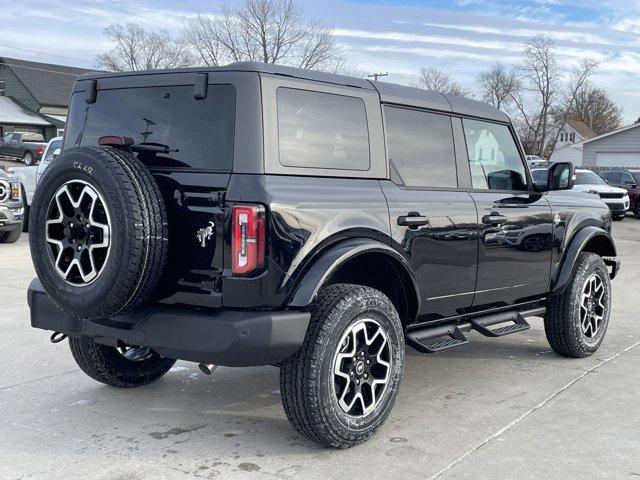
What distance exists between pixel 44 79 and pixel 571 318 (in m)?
55.8

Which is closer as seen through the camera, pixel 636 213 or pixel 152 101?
pixel 152 101

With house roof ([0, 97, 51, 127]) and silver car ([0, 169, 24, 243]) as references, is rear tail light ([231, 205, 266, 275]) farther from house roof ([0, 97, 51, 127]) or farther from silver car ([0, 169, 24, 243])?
house roof ([0, 97, 51, 127])

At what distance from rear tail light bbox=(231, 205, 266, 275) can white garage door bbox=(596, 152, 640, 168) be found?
146 ft

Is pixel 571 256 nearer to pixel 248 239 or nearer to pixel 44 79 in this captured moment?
pixel 248 239

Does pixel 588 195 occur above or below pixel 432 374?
above

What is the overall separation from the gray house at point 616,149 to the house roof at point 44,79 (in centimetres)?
3471

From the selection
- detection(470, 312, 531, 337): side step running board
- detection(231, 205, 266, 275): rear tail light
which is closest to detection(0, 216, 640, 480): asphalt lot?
detection(470, 312, 531, 337): side step running board

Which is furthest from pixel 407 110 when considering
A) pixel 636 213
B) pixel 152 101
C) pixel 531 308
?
pixel 636 213

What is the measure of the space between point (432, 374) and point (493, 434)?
51.9 inches

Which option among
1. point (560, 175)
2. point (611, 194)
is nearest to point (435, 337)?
point (560, 175)

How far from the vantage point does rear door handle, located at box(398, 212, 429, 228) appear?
4352 mm

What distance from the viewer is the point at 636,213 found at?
84.0 feet

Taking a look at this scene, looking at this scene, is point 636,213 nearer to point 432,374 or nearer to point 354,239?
point 432,374

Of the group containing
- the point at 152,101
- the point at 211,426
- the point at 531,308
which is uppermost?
the point at 152,101
